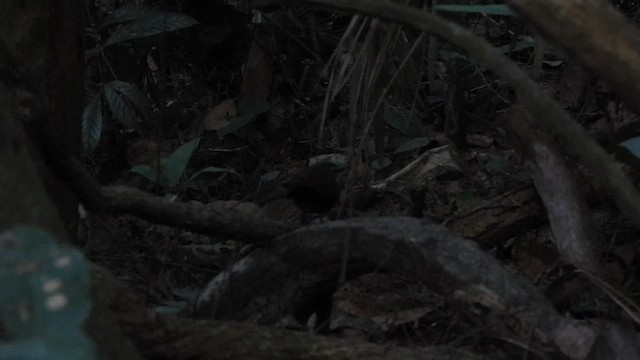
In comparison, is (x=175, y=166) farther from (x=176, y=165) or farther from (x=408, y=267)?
(x=408, y=267)

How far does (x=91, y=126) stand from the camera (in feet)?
11.1

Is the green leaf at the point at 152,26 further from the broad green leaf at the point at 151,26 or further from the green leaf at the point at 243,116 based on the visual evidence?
the green leaf at the point at 243,116

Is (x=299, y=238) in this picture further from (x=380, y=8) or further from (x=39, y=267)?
(x=39, y=267)

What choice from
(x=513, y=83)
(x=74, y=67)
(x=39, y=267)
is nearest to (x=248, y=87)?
(x=74, y=67)

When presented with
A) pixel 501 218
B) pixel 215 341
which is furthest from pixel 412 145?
pixel 215 341

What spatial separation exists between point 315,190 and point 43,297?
6.40 feet

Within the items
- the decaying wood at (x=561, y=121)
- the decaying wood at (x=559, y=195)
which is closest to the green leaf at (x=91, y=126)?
the decaying wood at (x=559, y=195)

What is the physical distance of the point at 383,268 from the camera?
195 cm

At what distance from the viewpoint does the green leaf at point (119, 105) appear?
3.45m

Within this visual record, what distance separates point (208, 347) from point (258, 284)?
0.46 m

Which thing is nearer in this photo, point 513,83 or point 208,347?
point 513,83

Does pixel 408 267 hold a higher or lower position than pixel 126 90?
higher

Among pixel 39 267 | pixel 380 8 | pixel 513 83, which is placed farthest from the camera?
pixel 380 8

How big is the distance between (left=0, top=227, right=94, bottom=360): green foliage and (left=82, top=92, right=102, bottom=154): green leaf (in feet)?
9.17
